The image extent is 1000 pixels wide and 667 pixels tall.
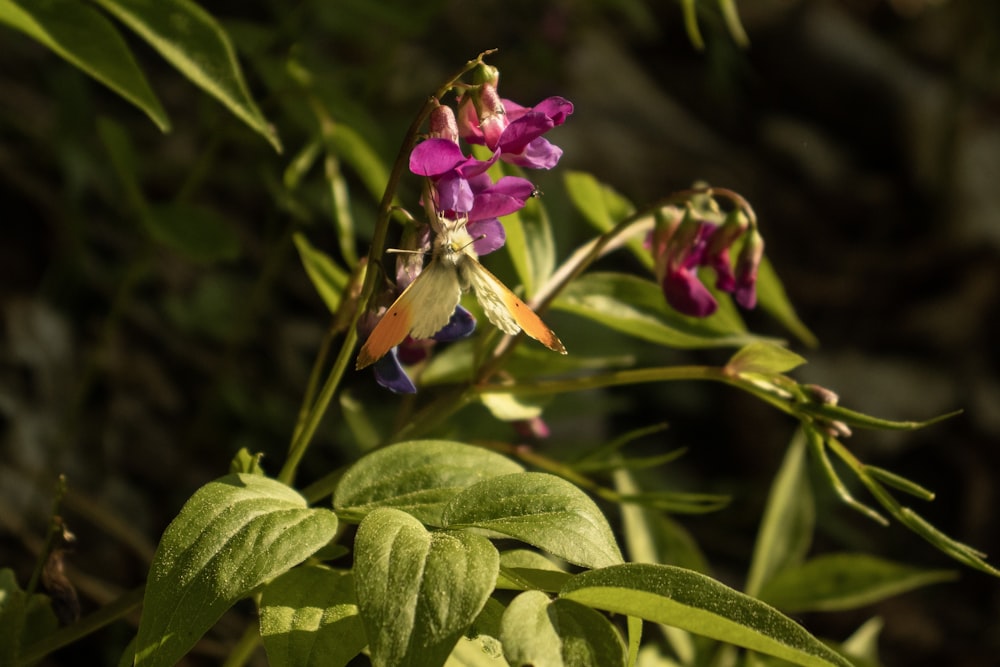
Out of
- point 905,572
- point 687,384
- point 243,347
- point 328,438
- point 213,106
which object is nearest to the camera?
point 905,572

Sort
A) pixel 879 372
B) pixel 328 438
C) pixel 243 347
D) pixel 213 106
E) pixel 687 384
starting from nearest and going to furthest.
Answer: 1. pixel 213 106
2. pixel 328 438
3. pixel 243 347
4. pixel 687 384
5. pixel 879 372

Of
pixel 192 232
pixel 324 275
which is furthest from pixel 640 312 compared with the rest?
pixel 192 232

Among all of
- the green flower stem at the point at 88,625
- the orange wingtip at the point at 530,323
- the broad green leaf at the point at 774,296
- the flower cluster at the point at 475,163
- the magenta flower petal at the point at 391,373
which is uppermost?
the flower cluster at the point at 475,163

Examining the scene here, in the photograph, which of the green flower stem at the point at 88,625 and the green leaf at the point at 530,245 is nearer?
the green flower stem at the point at 88,625

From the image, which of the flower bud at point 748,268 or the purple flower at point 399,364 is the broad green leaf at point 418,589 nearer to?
the purple flower at point 399,364

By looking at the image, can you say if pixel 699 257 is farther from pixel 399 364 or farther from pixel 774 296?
pixel 399 364

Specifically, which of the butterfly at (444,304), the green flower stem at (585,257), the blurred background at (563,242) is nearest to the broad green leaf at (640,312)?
the green flower stem at (585,257)

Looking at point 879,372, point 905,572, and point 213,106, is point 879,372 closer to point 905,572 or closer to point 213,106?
point 905,572

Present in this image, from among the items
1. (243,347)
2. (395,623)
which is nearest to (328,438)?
(243,347)
